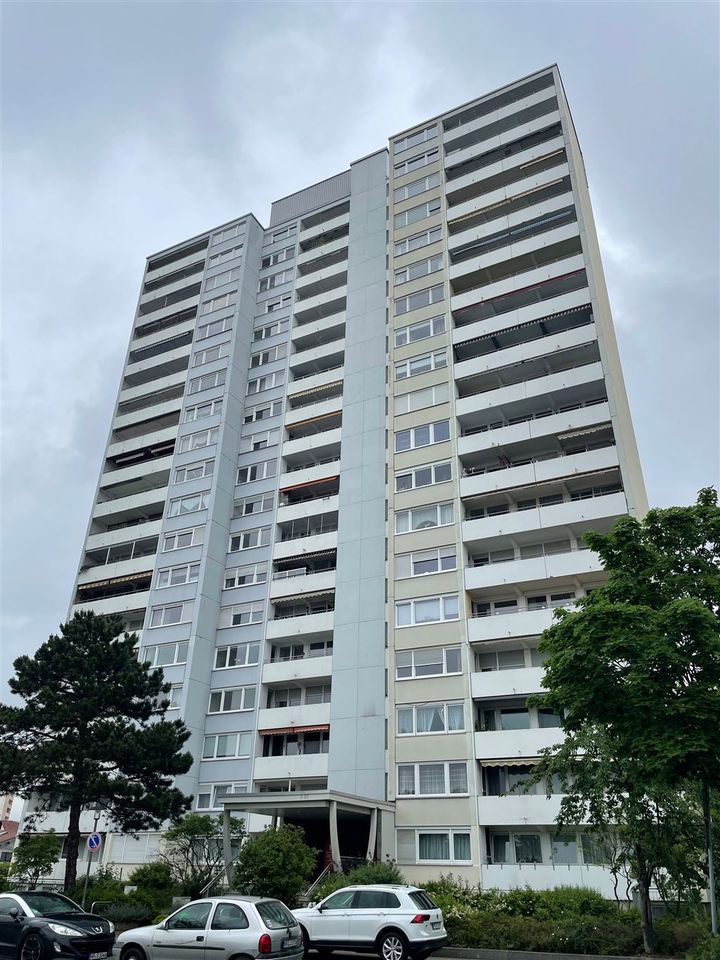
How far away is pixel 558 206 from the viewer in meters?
44.5

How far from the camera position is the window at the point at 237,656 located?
41.0 meters

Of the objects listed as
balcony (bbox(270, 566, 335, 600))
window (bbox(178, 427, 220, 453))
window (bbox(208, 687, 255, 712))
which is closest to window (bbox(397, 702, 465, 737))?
balcony (bbox(270, 566, 335, 600))

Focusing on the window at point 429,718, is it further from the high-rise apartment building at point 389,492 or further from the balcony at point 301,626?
the balcony at point 301,626

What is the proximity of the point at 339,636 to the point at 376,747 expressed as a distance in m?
6.10

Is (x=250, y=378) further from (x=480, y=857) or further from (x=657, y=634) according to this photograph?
(x=657, y=634)

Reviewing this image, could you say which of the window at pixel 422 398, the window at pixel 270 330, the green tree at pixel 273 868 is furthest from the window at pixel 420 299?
the green tree at pixel 273 868

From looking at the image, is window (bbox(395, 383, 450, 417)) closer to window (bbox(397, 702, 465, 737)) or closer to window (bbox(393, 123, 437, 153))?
window (bbox(397, 702, 465, 737))

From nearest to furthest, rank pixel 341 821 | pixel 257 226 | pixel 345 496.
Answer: pixel 341 821, pixel 345 496, pixel 257 226

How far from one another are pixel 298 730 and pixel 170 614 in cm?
1076

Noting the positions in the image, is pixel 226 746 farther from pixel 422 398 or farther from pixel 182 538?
pixel 422 398

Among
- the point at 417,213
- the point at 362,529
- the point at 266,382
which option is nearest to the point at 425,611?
the point at 362,529

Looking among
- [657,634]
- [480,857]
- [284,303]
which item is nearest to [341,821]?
[480,857]

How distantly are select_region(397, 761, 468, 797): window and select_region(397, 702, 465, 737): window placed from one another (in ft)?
4.70

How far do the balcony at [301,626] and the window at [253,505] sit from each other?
737cm
